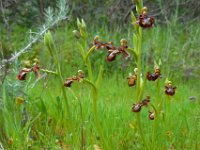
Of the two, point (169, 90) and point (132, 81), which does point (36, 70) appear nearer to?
point (132, 81)

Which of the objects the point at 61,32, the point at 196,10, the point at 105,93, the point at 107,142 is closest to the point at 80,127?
the point at 107,142

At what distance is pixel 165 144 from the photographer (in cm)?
266

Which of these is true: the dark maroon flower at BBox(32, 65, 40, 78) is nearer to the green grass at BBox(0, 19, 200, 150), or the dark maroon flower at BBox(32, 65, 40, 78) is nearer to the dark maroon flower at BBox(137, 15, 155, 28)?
the green grass at BBox(0, 19, 200, 150)

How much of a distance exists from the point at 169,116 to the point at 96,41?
1104mm

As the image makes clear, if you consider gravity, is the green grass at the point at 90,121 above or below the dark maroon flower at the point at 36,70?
below

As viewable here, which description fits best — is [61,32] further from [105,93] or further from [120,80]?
[105,93]

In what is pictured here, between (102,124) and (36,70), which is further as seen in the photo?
(102,124)

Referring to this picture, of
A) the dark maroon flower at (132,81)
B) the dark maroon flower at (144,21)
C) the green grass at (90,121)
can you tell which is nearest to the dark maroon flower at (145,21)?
the dark maroon flower at (144,21)

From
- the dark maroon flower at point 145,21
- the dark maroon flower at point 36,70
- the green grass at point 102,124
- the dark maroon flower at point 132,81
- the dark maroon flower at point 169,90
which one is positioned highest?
the dark maroon flower at point 145,21

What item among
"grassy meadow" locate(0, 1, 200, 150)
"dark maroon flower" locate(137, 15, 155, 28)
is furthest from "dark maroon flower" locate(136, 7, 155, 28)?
"grassy meadow" locate(0, 1, 200, 150)

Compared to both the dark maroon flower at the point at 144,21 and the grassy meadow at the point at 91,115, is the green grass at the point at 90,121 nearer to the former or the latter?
the grassy meadow at the point at 91,115

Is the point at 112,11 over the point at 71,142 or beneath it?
over

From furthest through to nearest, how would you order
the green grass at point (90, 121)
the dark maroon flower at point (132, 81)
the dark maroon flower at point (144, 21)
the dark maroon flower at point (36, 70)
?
the green grass at point (90, 121)
the dark maroon flower at point (132, 81)
the dark maroon flower at point (36, 70)
the dark maroon flower at point (144, 21)

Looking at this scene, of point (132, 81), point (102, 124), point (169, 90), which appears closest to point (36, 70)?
point (132, 81)
